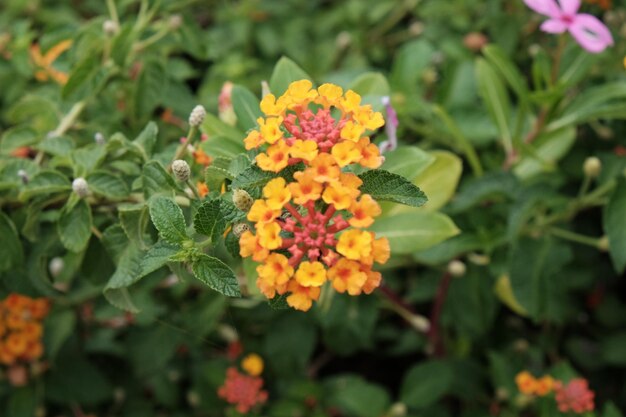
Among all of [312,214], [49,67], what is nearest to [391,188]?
[312,214]

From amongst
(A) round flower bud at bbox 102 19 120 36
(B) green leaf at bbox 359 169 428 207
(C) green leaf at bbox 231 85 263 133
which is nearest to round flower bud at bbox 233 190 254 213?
(B) green leaf at bbox 359 169 428 207

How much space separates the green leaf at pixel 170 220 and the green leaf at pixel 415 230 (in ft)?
1.55

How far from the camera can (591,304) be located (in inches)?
82.4

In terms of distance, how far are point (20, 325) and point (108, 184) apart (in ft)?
2.09

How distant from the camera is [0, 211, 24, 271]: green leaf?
120cm

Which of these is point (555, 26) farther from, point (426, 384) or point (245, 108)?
point (426, 384)

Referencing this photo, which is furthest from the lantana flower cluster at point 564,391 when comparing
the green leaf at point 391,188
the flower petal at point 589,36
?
the green leaf at point 391,188

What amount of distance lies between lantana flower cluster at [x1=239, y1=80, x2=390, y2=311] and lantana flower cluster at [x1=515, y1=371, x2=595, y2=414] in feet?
2.70

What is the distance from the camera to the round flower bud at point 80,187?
1.10 metres

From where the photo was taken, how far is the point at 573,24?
55.8 inches

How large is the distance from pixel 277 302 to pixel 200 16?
1.95m

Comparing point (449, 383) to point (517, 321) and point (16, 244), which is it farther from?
point (16, 244)

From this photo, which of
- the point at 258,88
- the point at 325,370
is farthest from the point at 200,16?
the point at 325,370

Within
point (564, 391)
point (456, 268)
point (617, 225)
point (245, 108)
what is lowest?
point (564, 391)
